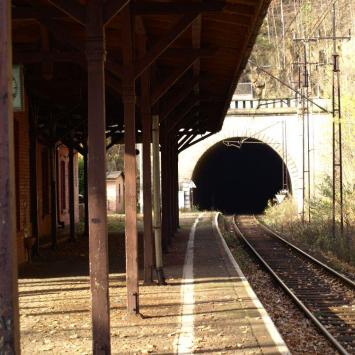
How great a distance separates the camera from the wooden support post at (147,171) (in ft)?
33.8

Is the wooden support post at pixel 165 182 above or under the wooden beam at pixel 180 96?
under

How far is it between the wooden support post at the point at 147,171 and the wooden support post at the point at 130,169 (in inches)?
70.7

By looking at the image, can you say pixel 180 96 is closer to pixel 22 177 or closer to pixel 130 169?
pixel 22 177

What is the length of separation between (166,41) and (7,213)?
4.92 meters

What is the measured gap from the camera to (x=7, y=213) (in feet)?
11.4

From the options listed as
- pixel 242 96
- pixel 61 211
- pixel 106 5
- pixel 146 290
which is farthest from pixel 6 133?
pixel 242 96

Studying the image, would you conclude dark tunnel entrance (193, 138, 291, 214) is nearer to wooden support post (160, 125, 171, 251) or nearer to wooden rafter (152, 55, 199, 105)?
wooden support post (160, 125, 171, 251)

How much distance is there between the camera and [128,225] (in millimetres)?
8469

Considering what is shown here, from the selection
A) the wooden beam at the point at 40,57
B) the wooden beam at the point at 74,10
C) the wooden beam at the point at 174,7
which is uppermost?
the wooden beam at the point at 174,7

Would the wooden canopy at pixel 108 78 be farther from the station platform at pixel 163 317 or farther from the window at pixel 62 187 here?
the window at pixel 62 187

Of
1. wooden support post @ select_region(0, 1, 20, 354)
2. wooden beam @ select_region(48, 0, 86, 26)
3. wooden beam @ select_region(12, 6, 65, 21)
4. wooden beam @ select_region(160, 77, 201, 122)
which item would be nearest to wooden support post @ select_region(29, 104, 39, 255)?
wooden beam @ select_region(160, 77, 201, 122)

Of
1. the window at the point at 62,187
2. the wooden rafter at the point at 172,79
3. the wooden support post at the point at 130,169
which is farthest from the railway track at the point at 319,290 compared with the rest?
the window at the point at 62,187

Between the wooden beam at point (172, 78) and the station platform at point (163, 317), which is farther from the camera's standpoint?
the wooden beam at point (172, 78)

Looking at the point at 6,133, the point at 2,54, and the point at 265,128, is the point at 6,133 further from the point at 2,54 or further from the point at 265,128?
the point at 265,128
